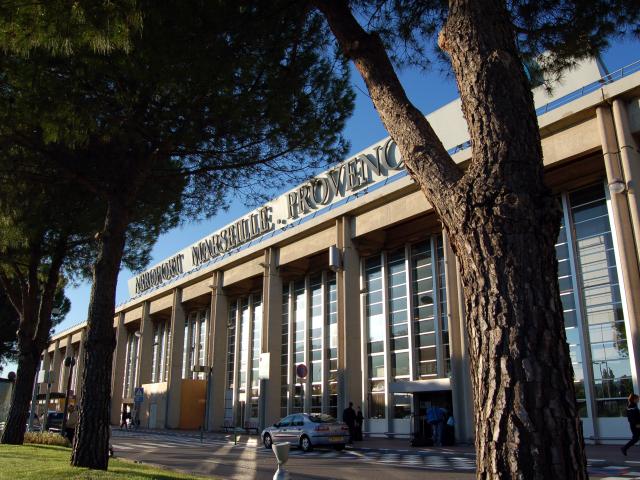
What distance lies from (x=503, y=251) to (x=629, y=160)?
48.4 ft

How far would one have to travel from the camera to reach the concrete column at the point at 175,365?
36.1 m

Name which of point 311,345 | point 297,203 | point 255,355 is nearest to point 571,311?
point 311,345

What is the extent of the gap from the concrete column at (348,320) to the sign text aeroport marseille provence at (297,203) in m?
1.87

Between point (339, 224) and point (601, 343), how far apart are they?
38.4 feet

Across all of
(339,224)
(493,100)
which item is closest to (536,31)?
(493,100)

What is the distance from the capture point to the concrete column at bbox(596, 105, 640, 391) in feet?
50.0

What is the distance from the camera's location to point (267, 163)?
12.6 m

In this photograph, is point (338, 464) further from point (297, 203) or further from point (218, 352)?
point (218, 352)

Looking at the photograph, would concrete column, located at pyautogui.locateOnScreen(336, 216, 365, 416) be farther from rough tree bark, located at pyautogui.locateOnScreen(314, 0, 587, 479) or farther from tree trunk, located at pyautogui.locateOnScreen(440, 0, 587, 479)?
tree trunk, located at pyautogui.locateOnScreen(440, 0, 587, 479)

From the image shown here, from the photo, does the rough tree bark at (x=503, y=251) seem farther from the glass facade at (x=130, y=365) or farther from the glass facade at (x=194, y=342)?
the glass facade at (x=130, y=365)

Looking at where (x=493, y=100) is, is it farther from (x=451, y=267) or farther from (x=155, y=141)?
(x=451, y=267)

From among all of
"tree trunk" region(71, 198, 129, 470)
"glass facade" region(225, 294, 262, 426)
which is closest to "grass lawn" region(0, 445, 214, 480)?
"tree trunk" region(71, 198, 129, 470)

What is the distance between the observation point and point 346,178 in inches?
1007

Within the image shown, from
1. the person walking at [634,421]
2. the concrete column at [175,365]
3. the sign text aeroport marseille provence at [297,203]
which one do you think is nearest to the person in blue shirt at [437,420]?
the person walking at [634,421]
